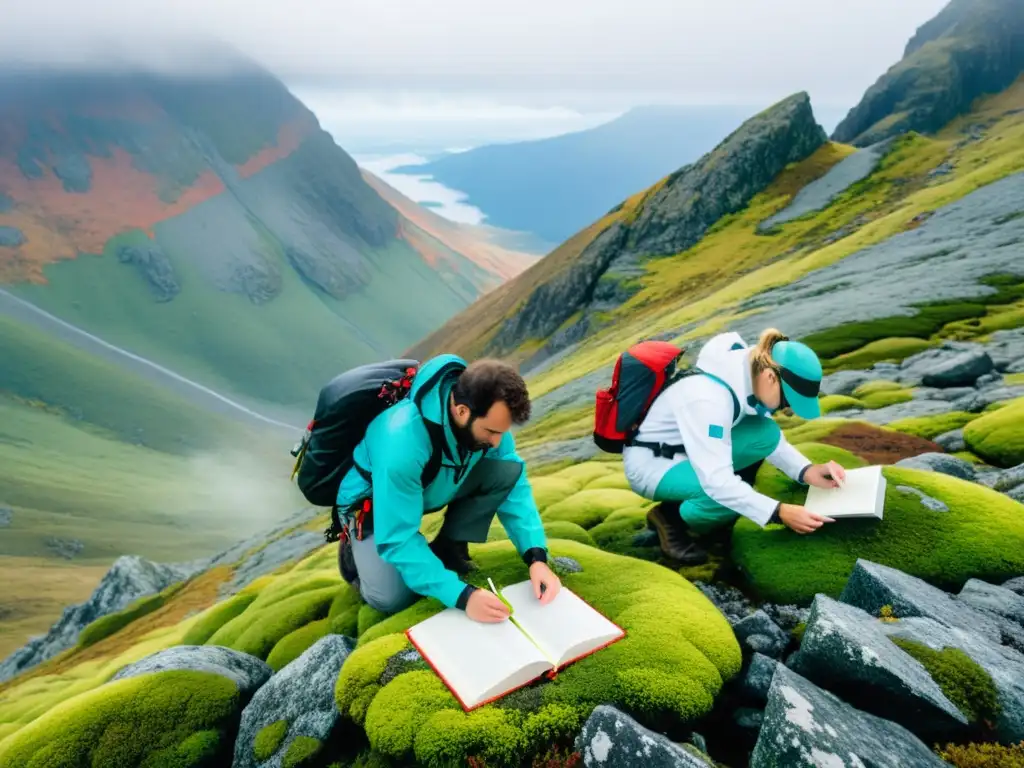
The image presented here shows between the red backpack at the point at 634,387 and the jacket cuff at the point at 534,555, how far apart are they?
3066mm

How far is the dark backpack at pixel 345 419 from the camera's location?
927 cm

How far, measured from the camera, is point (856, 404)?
2411cm

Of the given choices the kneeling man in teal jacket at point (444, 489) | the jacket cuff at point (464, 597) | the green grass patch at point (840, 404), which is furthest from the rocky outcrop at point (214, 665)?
the green grass patch at point (840, 404)

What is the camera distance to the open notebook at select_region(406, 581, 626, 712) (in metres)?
7.31

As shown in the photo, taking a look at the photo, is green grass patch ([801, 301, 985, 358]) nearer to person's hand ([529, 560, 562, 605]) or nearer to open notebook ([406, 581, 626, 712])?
person's hand ([529, 560, 562, 605])

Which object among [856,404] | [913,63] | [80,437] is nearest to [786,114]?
[913,63]

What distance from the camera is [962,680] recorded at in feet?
21.5

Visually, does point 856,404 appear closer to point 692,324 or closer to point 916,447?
point 916,447

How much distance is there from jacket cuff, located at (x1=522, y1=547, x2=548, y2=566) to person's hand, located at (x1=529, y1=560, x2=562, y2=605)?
0.51m

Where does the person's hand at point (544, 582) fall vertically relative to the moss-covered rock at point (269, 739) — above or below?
above

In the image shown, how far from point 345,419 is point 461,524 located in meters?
2.52

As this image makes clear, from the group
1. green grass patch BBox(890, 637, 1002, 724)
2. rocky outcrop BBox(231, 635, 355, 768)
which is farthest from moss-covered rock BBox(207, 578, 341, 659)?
green grass patch BBox(890, 637, 1002, 724)

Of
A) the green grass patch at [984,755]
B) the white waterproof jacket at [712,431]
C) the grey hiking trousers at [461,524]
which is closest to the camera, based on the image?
the green grass patch at [984,755]

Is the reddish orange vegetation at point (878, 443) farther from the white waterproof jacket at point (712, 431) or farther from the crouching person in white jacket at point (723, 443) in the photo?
the white waterproof jacket at point (712, 431)
